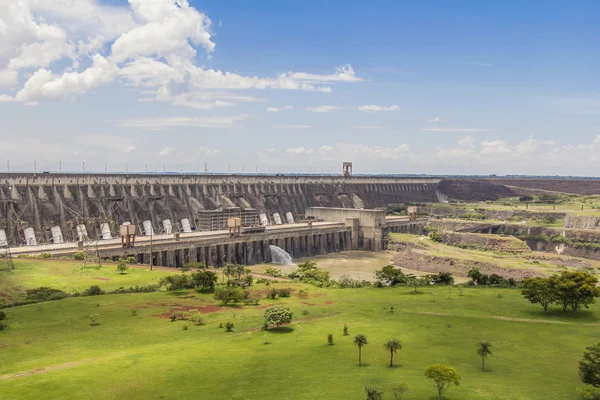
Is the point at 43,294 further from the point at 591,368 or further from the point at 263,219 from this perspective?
the point at 263,219

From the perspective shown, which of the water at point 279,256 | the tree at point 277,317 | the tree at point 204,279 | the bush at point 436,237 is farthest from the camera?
the bush at point 436,237

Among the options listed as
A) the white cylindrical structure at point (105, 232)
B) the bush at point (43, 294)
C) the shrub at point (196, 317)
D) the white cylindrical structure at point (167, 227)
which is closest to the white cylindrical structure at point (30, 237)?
the white cylindrical structure at point (105, 232)

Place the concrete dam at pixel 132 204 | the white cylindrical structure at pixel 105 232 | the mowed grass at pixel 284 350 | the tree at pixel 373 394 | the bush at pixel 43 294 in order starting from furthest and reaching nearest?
the white cylindrical structure at pixel 105 232 → the concrete dam at pixel 132 204 → the bush at pixel 43 294 → the mowed grass at pixel 284 350 → the tree at pixel 373 394

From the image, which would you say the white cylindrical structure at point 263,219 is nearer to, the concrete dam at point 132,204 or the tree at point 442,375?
the concrete dam at point 132,204

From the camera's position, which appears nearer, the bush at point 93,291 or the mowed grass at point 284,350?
the mowed grass at point 284,350

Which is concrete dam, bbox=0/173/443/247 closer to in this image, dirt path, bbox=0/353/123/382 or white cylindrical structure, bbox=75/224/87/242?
white cylindrical structure, bbox=75/224/87/242

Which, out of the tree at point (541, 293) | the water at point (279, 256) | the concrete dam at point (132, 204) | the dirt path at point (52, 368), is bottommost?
the water at point (279, 256)

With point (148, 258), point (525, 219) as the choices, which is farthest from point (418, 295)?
point (525, 219)
